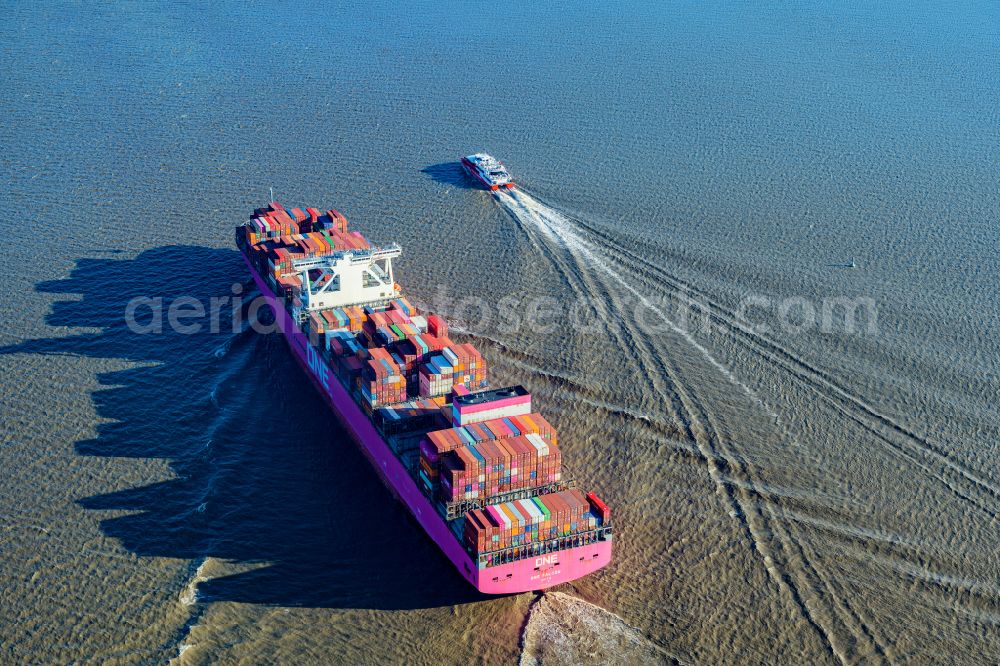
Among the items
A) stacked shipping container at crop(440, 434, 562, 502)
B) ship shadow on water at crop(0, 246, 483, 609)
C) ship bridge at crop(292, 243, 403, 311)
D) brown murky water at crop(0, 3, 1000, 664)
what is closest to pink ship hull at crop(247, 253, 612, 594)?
ship shadow on water at crop(0, 246, 483, 609)

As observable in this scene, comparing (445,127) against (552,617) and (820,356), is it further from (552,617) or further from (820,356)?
(552,617)

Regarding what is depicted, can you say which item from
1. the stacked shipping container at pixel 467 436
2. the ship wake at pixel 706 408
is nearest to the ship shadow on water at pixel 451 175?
the ship wake at pixel 706 408

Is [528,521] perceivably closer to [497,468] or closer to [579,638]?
[497,468]

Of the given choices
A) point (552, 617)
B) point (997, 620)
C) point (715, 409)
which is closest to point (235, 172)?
point (715, 409)

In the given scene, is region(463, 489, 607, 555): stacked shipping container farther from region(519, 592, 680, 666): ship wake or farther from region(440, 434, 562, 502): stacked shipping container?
region(519, 592, 680, 666): ship wake

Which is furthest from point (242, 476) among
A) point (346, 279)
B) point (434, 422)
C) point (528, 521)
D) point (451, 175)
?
point (451, 175)

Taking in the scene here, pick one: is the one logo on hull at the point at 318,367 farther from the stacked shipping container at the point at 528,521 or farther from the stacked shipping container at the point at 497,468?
the stacked shipping container at the point at 528,521
